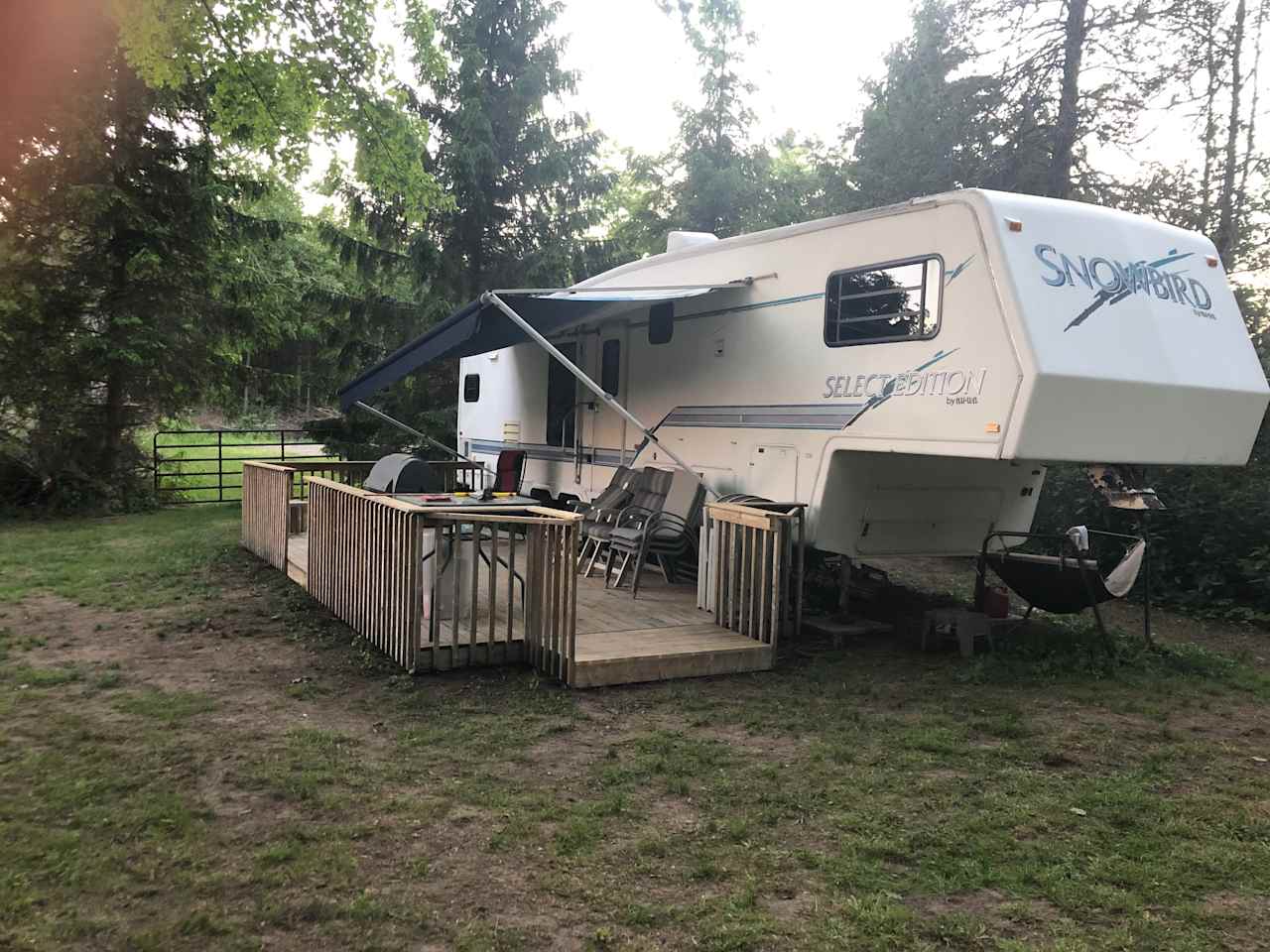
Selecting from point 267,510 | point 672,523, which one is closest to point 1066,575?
point 672,523

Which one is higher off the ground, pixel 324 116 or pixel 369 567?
pixel 324 116

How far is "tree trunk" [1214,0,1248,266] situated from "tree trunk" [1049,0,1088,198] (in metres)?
1.72

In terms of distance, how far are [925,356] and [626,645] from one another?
8.19ft

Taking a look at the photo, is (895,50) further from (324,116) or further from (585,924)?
(585,924)

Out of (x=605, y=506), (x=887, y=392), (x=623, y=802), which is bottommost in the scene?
(x=623, y=802)

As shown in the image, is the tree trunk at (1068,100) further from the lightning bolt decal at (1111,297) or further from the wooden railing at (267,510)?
the wooden railing at (267,510)

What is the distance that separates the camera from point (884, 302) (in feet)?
19.9

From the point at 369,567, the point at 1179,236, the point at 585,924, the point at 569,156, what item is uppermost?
the point at 569,156

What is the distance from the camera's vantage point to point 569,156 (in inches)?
631

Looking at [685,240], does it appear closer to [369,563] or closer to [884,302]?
[884,302]

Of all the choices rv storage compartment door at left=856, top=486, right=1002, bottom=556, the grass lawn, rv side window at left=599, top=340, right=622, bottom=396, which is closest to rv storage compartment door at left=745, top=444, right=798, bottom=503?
rv storage compartment door at left=856, top=486, right=1002, bottom=556

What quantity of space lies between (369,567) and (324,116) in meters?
4.52

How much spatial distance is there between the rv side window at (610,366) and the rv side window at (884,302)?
113 inches

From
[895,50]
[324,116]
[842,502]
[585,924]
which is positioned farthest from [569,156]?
[585,924]
